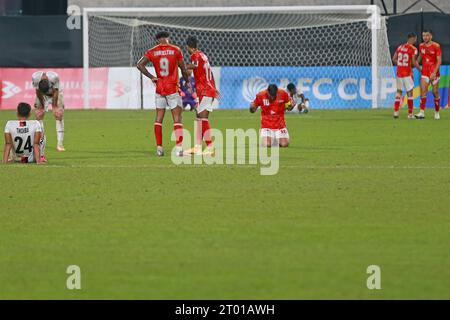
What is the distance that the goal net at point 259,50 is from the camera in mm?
37938

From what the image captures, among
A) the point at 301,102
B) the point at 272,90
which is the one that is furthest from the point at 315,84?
the point at 272,90

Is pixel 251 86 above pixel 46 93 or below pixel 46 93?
above

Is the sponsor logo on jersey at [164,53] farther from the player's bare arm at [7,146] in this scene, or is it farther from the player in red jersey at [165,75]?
the player's bare arm at [7,146]

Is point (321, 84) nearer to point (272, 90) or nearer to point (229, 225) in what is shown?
point (272, 90)

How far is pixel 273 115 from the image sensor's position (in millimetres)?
23312

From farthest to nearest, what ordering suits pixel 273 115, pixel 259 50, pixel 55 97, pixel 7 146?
pixel 259 50
pixel 273 115
pixel 55 97
pixel 7 146

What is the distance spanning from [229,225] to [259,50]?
90.6 feet

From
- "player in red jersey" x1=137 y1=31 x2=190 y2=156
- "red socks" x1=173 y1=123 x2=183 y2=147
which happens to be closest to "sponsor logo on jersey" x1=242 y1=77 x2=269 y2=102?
"player in red jersey" x1=137 y1=31 x2=190 y2=156

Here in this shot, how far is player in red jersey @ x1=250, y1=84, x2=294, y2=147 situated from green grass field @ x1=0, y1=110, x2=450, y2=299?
0.69 m

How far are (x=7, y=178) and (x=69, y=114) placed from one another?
1776cm

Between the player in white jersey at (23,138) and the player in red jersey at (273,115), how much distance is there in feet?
16.6

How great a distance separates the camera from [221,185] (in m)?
16.5

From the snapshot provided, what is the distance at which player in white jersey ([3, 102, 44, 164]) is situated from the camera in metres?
18.9
